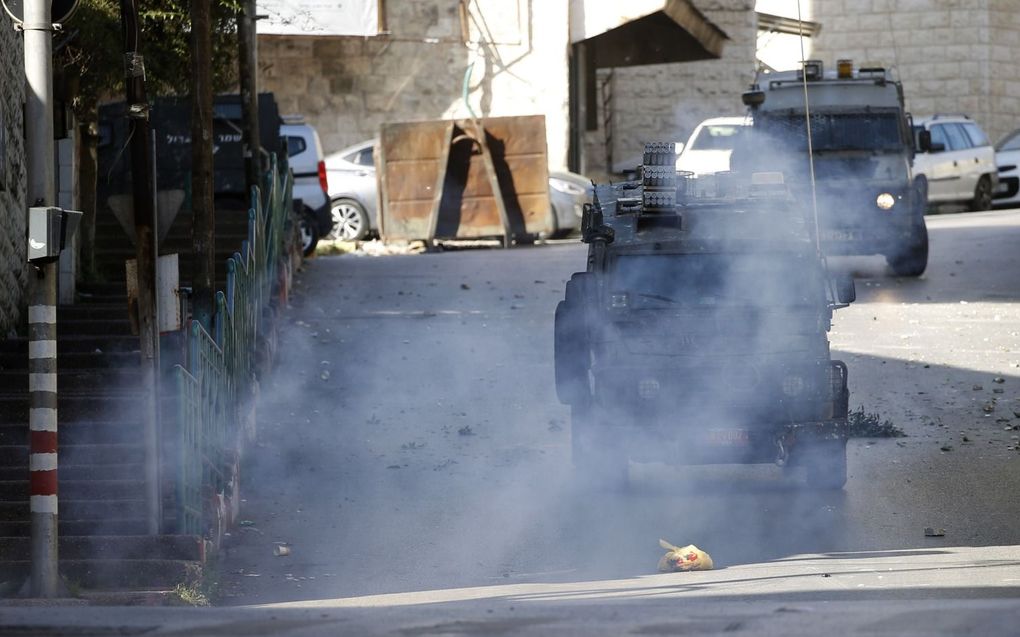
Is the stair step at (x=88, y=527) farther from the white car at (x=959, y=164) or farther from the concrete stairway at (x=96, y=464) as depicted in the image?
the white car at (x=959, y=164)

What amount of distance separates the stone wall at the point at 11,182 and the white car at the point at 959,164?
18.8 metres

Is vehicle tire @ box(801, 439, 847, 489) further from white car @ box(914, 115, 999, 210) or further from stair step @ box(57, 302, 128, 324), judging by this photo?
white car @ box(914, 115, 999, 210)

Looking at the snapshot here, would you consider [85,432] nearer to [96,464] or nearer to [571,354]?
[96,464]

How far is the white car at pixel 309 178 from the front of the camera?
21.8 metres

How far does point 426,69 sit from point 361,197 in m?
5.30

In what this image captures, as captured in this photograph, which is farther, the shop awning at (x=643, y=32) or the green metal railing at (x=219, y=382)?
A: the shop awning at (x=643, y=32)

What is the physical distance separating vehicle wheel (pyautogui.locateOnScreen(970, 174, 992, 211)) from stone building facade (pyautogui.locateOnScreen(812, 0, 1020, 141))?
5961 mm

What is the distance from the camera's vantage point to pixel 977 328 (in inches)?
630

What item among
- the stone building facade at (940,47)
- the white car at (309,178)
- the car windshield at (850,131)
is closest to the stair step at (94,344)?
the car windshield at (850,131)

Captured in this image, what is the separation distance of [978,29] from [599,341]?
26.8 metres

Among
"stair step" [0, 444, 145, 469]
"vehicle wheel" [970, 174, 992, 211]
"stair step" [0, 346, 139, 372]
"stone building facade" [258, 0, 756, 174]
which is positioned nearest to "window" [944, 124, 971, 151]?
"vehicle wheel" [970, 174, 992, 211]

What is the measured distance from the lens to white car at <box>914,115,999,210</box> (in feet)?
92.7

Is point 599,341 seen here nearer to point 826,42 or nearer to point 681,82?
point 681,82

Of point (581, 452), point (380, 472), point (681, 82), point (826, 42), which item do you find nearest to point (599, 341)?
point (581, 452)
